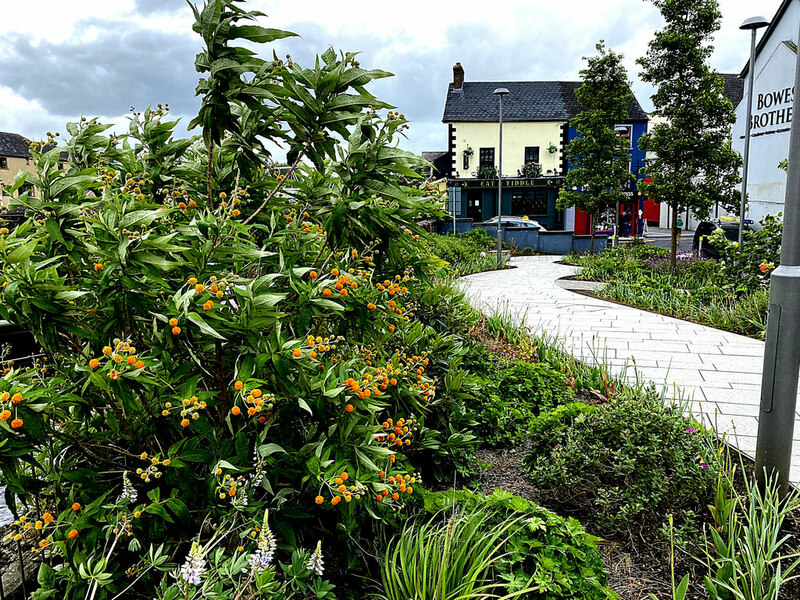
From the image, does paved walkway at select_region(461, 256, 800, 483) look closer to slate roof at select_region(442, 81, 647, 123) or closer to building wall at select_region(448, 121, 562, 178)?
building wall at select_region(448, 121, 562, 178)

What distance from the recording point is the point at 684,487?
2928mm

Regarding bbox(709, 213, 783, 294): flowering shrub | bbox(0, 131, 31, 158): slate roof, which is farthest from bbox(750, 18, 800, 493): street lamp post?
bbox(0, 131, 31, 158): slate roof

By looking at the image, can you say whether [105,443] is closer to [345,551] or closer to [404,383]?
[345,551]

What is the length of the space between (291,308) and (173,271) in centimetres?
46

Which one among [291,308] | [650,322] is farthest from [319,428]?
[650,322]

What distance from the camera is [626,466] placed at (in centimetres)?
294

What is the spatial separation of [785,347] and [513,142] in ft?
104

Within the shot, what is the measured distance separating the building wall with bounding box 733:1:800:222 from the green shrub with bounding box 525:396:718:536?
58.0 ft

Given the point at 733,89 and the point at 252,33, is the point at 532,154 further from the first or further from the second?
the point at 252,33

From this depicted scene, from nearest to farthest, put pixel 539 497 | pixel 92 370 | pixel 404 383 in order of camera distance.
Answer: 1. pixel 92 370
2. pixel 404 383
3. pixel 539 497

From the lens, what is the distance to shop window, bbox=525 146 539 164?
3284cm

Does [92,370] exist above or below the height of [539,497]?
above

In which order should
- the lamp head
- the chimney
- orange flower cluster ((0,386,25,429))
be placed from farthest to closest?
1. the chimney
2. the lamp head
3. orange flower cluster ((0,386,25,429))

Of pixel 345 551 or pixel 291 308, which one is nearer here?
pixel 291 308
